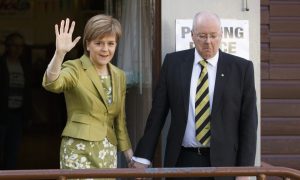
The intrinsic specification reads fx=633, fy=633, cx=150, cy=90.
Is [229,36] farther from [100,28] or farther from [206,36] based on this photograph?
[100,28]

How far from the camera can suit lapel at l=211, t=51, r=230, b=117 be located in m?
4.20

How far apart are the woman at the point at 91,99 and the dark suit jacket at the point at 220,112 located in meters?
0.31

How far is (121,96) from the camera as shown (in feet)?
14.3

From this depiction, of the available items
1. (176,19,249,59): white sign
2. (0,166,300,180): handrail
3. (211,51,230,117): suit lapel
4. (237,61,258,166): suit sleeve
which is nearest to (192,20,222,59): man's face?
(211,51,230,117): suit lapel

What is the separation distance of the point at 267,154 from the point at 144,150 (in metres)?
2.08

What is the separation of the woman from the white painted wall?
94 centimetres

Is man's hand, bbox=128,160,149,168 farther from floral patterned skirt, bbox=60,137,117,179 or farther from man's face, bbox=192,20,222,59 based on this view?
man's face, bbox=192,20,222,59

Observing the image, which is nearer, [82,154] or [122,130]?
[82,154]

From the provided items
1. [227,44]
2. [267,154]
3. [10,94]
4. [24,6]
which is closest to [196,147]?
[227,44]

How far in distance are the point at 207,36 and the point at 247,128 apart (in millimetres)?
668

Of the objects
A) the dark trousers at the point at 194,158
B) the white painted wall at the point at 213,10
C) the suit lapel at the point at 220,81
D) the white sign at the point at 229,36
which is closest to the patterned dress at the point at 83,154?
the dark trousers at the point at 194,158

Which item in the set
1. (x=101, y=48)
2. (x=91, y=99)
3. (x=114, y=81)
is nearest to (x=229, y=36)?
(x=114, y=81)

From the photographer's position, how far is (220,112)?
4203 millimetres

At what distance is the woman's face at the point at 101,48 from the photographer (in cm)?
416
